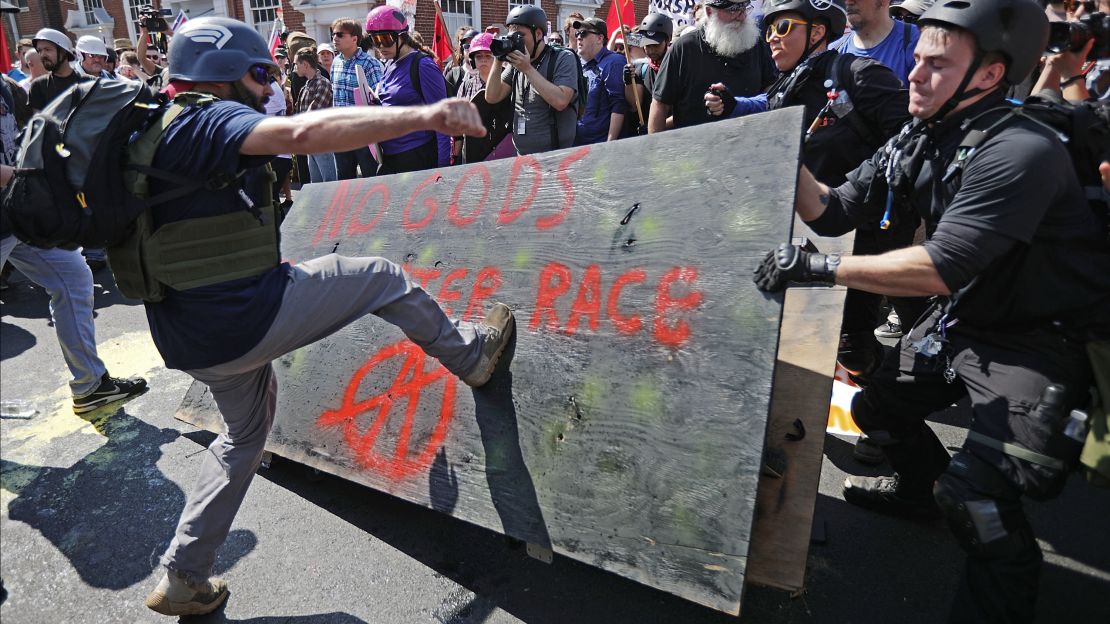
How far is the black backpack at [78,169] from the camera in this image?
183 cm

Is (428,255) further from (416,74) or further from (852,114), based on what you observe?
(416,74)

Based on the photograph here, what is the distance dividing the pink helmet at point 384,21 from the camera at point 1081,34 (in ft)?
14.2

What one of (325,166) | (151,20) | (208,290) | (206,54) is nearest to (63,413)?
(208,290)

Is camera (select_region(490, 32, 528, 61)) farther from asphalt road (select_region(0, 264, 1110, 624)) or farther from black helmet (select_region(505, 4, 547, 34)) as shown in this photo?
asphalt road (select_region(0, 264, 1110, 624))

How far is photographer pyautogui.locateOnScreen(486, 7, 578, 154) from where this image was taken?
4.75 m

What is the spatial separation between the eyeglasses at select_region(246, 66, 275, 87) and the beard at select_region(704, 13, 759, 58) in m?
2.86

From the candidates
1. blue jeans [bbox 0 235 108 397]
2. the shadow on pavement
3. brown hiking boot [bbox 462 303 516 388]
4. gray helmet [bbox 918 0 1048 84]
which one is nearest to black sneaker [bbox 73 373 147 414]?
blue jeans [bbox 0 235 108 397]

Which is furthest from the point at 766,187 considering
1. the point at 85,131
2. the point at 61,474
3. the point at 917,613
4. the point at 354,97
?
the point at 354,97

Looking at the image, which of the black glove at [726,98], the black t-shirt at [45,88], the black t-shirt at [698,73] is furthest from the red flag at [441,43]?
the black glove at [726,98]

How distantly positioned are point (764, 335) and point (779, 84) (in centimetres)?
207

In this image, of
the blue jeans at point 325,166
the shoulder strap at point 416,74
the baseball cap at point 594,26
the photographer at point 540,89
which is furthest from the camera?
the blue jeans at point 325,166

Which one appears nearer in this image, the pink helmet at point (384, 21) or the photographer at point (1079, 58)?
the photographer at point (1079, 58)

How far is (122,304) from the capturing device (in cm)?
584

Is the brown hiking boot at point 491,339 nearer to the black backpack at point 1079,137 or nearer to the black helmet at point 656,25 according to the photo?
the black backpack at point 1079,137
